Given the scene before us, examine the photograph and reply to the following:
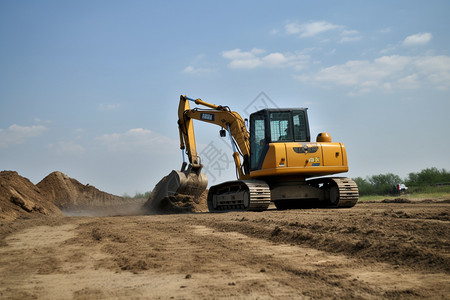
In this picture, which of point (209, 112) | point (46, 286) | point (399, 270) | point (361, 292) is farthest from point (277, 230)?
point (209, 112)

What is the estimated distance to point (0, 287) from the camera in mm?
4316

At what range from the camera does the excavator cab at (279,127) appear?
46.7 ft

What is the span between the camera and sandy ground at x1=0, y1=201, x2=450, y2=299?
155 inches

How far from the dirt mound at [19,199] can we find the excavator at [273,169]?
4428 millimetres

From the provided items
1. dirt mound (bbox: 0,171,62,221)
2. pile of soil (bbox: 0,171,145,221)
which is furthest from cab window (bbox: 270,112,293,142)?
dirt mound (bbox: 0,171,62,221)

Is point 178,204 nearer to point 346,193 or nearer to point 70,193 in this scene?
point 346,193

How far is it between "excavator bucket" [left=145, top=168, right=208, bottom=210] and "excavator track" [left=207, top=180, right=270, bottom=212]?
642 millimetres

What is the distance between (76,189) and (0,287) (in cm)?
1965

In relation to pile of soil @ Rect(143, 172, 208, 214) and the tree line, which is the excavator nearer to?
pile of soil @ Rect(143, 172, 208, 214)

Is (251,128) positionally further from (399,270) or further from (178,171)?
(399,270)

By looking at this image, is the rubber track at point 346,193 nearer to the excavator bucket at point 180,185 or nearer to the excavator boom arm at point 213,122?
the excavator boom arm at point 213,122

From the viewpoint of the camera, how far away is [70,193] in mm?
22297

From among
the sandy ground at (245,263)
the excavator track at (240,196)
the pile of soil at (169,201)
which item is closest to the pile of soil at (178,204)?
the pile of soil at (169,201)

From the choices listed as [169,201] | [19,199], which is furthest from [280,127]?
[19,199]
